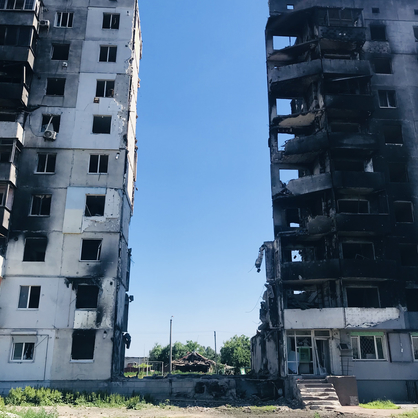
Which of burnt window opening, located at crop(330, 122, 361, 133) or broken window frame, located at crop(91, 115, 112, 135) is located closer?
broken window frame, located at crop(91, 115, 112, 135)

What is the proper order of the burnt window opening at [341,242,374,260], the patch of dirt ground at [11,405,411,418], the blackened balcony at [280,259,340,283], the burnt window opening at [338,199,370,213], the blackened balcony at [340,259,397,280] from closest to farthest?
1. the patch of dirt ground at [11,405,411,418]
2. the blackened balcony at [340,259,397,280]
3. the blackened balcony at [280,259,340,283]
4. the burnt window opening at [341,242,374,260]
5. the burnt window opening at [338,199,370,213]

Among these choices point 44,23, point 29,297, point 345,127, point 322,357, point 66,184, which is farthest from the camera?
point 345,127

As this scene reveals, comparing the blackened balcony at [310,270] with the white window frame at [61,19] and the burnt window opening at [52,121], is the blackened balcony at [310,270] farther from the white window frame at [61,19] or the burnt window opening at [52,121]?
the white window frame at [61,19]

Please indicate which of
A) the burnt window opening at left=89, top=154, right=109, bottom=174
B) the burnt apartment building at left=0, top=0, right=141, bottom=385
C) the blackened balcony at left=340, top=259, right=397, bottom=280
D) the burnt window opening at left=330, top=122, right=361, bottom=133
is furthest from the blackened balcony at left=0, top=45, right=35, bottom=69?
the blackened balcony at left=340, top=259, right=397, bottom=280

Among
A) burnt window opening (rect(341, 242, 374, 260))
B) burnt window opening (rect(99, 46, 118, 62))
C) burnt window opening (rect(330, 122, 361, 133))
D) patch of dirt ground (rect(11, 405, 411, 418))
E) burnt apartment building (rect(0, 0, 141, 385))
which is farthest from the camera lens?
burnt window opening (rect(330, 122, 361, 133))

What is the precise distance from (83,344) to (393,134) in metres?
29.4

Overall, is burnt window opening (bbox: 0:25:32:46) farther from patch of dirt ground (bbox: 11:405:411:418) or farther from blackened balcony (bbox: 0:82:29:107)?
patch of dirt ground (bbox: 11:405:411:418)

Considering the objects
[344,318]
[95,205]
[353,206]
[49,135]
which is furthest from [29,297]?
[353,206]

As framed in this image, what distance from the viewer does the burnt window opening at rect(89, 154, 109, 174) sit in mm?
35219

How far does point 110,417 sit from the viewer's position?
74.7 ft

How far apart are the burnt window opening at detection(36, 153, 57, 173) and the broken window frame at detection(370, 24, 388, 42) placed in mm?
29503

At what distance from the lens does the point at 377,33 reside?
41312mm

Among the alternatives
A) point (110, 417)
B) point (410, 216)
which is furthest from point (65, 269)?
point (410, 216)

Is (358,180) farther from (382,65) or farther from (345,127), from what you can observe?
(382,65)
